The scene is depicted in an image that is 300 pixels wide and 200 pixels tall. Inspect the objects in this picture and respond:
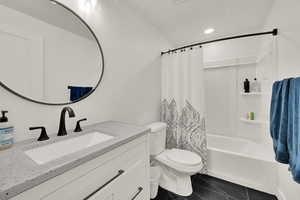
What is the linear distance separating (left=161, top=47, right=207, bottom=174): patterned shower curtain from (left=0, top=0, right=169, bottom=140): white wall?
201 mm

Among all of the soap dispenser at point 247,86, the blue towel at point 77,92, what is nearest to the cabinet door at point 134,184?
the blue towel at point 77,92

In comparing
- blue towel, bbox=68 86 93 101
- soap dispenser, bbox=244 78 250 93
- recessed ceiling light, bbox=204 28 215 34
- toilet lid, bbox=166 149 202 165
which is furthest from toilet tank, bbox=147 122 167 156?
recessed ceiling light, bbox=204 28 215 34

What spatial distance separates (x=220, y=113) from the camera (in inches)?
99.2

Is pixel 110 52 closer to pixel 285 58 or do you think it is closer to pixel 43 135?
pixel 43 135

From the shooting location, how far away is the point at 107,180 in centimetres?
73

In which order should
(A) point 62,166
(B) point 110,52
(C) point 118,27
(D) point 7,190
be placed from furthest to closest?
(C) point 118,27
(B) point 110,52
(A) point 62,166
(D) point 7,190

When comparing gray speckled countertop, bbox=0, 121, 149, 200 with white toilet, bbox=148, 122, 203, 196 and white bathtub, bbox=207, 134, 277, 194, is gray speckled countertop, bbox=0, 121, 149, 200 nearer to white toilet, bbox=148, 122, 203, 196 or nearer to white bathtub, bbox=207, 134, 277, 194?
white toilet, bbox=148, 122, 203, 196

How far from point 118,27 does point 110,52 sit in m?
0.36

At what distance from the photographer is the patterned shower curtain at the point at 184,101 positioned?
174 centimetres

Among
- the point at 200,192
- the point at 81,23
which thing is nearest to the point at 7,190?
the point at 81,23

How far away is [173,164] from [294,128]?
3.58 ft

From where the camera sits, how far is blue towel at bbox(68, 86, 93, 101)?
105 cm

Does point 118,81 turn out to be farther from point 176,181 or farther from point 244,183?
point 244,183

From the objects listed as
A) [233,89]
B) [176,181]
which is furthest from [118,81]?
[233,89]
